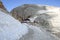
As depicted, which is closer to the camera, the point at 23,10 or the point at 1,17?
the point at 1,17

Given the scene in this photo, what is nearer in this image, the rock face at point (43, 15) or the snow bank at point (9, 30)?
the snow bank at point (9, 30)

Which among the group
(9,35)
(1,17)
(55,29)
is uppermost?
(1,17)

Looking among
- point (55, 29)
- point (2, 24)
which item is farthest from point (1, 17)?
point (55, 29)

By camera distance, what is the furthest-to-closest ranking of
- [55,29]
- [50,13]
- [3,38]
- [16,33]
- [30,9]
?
[30,9] < [50,13] < [55,29] < [16,33] < [3,38]

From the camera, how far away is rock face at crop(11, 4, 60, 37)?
131 inches

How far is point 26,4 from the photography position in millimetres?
4648

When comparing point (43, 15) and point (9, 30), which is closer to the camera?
point (9, 30)

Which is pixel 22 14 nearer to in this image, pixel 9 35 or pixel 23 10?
pixel 23 10

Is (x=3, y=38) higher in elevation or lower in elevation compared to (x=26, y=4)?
lower

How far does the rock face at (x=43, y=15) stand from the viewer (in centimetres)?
332

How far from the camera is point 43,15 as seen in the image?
3721 millimetres

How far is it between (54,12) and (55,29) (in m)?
0.70

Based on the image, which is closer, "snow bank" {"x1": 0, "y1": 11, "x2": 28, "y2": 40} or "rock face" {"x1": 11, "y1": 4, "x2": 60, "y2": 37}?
"snow bank" {"x1": 0, "y1": 11, "x2": 28, "y2": 40}

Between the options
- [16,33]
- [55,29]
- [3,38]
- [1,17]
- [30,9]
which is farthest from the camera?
[30,9]
